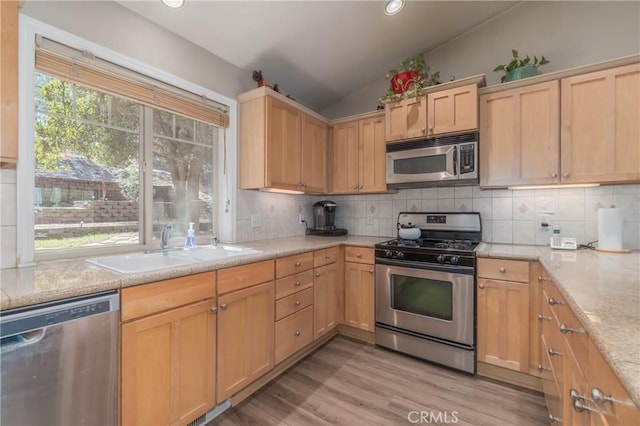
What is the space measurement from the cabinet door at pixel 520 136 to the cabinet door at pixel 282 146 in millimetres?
1623

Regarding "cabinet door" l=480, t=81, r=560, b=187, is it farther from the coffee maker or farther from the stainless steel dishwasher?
the stainless steel dishwasher

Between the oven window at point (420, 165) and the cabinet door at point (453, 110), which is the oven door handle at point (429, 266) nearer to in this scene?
the oven window at point (420, 165)

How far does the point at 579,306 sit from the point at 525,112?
72.6 inches

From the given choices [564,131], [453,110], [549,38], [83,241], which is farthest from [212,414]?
[549,38]

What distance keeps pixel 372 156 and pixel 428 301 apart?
1492 mm

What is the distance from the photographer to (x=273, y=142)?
245 cm

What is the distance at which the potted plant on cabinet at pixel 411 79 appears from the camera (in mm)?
2500

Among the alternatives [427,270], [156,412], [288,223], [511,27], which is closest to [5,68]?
[156,412]

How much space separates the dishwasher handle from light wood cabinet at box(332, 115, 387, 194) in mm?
2307

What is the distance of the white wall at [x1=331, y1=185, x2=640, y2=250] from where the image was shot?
2.10 metres

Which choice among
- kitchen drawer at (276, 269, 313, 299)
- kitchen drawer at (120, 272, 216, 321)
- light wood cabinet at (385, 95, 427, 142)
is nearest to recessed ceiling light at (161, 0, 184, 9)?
kitchen drawer at (120, 272, 216, 321)

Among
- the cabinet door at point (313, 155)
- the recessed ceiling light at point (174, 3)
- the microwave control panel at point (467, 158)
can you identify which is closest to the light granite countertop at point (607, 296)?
the microwave control panel at point (467, 158)

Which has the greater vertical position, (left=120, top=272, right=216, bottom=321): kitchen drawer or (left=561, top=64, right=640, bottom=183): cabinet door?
(left=561, top=64, right=640, bottom=183): cabinet door

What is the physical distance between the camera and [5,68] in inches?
45.4
